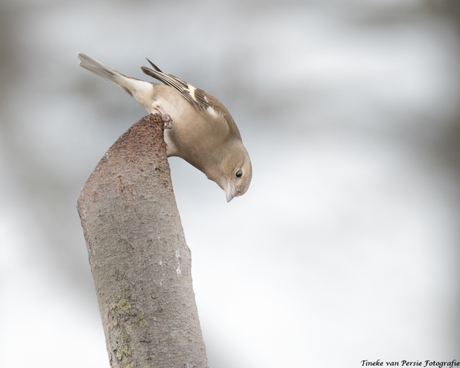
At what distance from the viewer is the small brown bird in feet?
11.0

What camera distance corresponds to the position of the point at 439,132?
554 cm

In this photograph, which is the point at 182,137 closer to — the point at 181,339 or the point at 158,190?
the point at 158,190

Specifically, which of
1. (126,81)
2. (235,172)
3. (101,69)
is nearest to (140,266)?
(235,172)

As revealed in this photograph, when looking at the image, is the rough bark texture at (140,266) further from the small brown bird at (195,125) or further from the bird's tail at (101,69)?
the bird's tail at (101,69)

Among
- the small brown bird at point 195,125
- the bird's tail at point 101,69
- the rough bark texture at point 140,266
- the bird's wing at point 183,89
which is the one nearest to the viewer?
the rough bark texture at point 140,266

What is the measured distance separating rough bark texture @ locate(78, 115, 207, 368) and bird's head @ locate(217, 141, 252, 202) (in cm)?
176

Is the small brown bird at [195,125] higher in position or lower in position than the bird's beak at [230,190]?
higher

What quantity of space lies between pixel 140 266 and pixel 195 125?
1938 mm

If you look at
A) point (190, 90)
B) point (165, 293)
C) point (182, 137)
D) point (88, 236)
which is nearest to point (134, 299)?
point (165, 293)

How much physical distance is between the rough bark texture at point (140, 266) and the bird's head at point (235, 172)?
1760mm

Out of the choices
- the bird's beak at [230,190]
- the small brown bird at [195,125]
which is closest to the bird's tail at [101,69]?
the small brown bird at [195,125]

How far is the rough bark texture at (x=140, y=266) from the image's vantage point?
1.47 m

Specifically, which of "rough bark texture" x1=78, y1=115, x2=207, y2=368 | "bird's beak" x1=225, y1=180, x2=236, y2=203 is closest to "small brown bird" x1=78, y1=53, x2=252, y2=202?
"bird's beak" x1=225, y1=180, x2=236, y2=203

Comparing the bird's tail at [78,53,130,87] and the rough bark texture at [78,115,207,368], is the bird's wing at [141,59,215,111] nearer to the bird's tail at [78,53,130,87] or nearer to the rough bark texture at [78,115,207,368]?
the bird's tail at [78,53,130,87]
